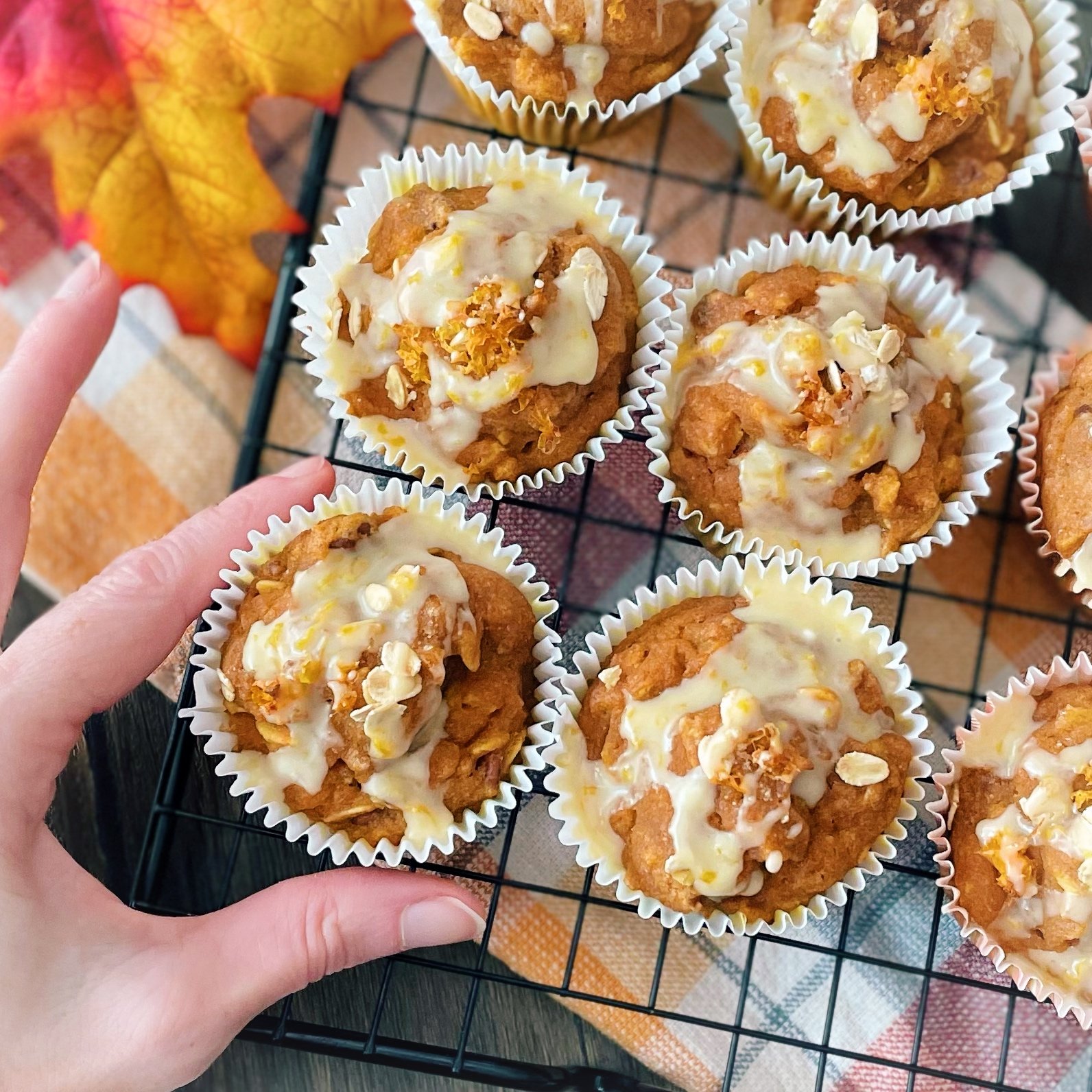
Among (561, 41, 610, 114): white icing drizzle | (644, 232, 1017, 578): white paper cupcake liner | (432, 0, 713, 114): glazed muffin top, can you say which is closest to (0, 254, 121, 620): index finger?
(432, 0, 713, 114): glazed muffin top

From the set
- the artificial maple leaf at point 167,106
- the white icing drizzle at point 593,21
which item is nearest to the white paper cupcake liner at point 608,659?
the white icing drizzle at point 593,21

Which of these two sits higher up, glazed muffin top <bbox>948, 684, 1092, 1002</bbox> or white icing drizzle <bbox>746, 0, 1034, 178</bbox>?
white icing drizzle <bbox>746, 0, 1034, 178</bbox>

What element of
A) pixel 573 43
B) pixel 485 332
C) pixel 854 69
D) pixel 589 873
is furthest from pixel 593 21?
pixel 589 873

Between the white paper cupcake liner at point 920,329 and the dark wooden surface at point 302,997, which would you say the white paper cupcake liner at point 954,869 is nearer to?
the white paper cupcake liner at point 920,329

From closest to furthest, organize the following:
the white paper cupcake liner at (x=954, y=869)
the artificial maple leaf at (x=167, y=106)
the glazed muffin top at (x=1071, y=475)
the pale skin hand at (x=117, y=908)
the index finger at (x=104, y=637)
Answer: the pale skin hand at (x=117, y=908) → the index finger at (x=104, y=637) → the white paper cupcake liner at (x=954, y=869) → the glazed muffin top at (x=1071, y=475) → the artificial maple leaf at (x=167, y=106)

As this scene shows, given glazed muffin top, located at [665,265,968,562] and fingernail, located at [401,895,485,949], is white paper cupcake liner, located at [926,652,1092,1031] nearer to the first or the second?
glazed muffin top, located at [665,265,968,562]

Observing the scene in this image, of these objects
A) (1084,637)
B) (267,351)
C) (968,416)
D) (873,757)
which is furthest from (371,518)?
(1084,637)
